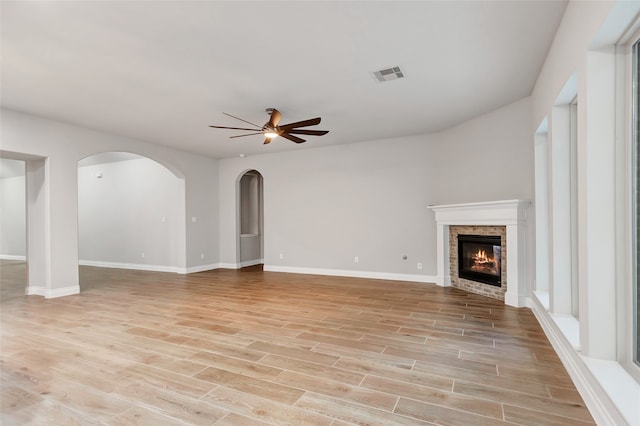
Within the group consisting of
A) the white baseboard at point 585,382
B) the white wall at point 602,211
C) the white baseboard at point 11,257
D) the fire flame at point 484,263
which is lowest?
the white baseboard at point 11,257

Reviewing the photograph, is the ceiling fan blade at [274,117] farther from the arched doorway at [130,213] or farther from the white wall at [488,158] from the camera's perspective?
the arched doorway at [130,213]

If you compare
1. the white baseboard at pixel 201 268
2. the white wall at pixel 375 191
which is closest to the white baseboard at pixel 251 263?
the white wall at pixel 375 191

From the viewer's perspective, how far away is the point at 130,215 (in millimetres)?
8719

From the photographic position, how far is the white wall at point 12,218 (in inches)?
414

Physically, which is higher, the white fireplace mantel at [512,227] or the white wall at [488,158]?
the white wall at [488,158]

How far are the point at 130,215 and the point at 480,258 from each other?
337 inches

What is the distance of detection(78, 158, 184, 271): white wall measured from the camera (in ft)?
26.6

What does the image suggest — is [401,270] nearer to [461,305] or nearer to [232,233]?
[461,305]

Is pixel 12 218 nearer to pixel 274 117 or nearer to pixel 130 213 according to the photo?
pixel 130 213

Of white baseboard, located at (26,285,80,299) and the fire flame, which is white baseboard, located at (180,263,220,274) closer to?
white baseboard, located at (26,285,80,299)

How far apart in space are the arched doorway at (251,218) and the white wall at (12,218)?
760 centimetres

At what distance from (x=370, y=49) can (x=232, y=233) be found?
6.24m

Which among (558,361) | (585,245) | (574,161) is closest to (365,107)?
(574,161)

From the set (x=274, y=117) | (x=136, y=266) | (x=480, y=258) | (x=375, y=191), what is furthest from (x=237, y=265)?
(x=480, y=258)
